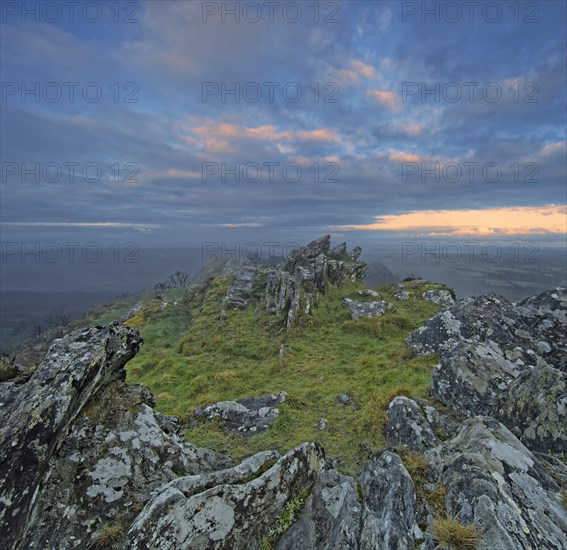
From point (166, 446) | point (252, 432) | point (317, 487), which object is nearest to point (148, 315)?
point (252, 432)

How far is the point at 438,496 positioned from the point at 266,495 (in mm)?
3641

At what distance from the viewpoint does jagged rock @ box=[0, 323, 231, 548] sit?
689 centimetres

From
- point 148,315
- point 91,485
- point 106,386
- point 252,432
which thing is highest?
point 106,386

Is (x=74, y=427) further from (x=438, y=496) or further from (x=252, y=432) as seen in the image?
(x=438, y=496)

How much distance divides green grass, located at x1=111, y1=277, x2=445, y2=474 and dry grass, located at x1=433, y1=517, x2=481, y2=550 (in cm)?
458

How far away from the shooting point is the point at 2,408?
10.0 metres

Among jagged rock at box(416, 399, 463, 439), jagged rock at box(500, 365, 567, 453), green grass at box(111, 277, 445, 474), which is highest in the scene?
jagged rock at box(500, 365, 567, 453)

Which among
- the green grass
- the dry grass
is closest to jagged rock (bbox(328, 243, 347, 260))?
the green grass

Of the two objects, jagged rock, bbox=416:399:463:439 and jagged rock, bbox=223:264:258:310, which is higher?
jagged rock, bbox=416:399:463:439

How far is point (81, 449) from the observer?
27.3 ft

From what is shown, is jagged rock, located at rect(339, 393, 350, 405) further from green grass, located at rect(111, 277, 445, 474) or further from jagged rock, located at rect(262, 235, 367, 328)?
jagged rock, located at rect(262, 235, 367, 328)

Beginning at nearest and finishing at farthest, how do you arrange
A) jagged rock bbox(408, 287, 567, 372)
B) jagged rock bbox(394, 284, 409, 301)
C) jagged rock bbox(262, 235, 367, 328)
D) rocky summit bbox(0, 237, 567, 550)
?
1. rocky summit bbox(0, 237, 567, 550)
2. jagged rock bbox(408, 287, 567, 372)
3. jagged rock bbox(262, 235, 367, 328)
4. jagged rock bbox(394, 284, 409, 301)

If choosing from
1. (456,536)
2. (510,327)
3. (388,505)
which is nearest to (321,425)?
(388,505)

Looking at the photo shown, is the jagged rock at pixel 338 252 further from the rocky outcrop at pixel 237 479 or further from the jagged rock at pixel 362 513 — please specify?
the jagged rock at pixel 362 513
